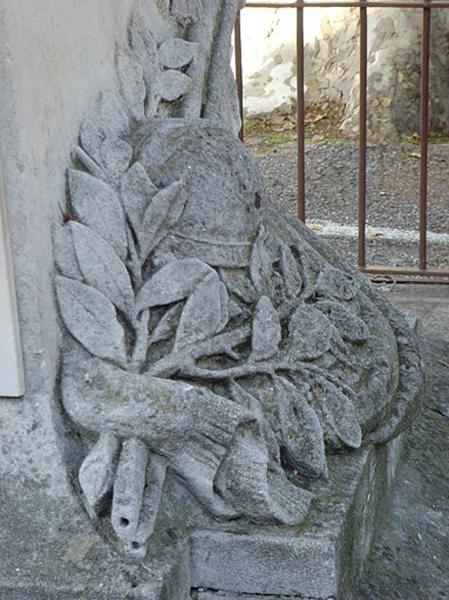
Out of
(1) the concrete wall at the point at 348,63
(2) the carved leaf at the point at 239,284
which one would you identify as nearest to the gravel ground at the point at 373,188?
(1) the concrete wall at the point at 348,63

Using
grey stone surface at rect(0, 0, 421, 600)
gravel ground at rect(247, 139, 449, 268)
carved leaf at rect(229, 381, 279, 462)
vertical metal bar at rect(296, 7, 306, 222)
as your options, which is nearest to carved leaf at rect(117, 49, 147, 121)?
grey stone surface at rect(0, 0, 421, 600)

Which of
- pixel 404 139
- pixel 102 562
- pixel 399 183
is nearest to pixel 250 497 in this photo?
pixel 102 562

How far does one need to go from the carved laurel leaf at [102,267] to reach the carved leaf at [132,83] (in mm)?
407

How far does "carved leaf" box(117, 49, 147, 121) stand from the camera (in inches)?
90.7

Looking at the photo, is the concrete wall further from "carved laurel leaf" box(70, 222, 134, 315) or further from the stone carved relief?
"carved laurel leaf" box(70, 222, 134, 315)

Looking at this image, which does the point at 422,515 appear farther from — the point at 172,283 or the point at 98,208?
the point at 98,208

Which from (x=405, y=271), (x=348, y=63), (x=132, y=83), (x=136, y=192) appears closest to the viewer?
(x=136, y=192)

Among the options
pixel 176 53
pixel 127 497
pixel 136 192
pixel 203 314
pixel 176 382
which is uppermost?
pixel 176 53

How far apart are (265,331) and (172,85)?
25.2 inches

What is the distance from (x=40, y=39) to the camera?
1.93m

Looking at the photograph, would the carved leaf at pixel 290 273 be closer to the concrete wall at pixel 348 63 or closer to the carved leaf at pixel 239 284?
the carved leaf at pixel 239 284

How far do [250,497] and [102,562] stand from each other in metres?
0.29

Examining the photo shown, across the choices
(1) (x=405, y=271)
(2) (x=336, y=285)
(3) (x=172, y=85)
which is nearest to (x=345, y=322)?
(2) (x=336, y=285)

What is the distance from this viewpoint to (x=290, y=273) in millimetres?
2402
